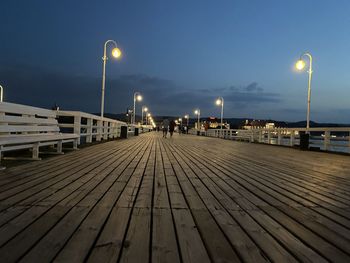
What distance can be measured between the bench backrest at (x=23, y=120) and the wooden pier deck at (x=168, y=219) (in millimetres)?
1015

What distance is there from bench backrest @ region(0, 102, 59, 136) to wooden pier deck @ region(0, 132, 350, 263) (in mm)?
1015

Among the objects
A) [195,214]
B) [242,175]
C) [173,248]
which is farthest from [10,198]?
[242,175]

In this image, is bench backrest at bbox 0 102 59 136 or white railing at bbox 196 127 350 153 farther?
white railing at bbox 196 127 350 153

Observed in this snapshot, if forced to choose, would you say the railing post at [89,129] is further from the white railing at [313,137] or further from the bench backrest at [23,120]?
the white railing at [313,137]

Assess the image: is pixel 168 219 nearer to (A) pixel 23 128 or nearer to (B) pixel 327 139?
(A) pixel 23 128

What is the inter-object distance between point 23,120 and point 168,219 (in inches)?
203

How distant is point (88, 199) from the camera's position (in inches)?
163

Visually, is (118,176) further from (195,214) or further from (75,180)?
(195,214)

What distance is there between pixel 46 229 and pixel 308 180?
470cm

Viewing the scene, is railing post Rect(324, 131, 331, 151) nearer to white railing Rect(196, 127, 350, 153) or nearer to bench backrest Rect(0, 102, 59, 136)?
white railing Rect(196, 127, 350, 153)

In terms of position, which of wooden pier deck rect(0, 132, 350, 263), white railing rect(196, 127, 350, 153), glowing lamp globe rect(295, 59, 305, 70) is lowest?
wooden pier deck rect(0, 132, 350, 263)

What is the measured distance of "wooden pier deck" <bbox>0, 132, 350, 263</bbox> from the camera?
2.53 meters

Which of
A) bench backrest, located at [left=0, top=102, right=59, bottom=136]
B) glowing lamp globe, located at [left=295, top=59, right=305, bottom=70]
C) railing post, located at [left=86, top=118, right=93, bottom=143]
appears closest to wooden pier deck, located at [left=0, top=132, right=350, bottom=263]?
bench backrest, located at [left=0, top=102, right=59, bottom=136]

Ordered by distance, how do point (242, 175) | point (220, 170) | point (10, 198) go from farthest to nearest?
point (220, 170) → point (242, 175) → point (10, 198)
